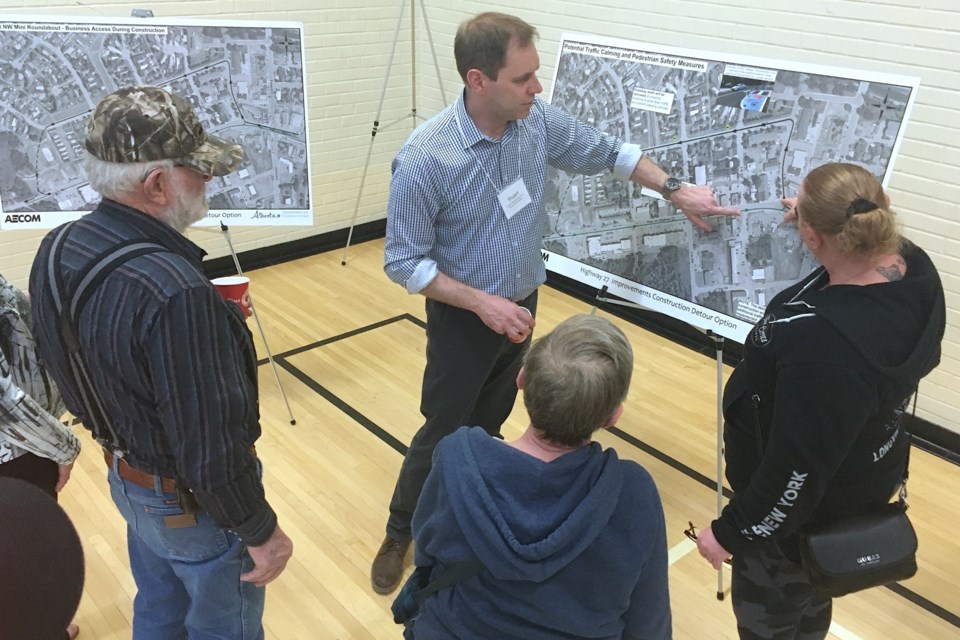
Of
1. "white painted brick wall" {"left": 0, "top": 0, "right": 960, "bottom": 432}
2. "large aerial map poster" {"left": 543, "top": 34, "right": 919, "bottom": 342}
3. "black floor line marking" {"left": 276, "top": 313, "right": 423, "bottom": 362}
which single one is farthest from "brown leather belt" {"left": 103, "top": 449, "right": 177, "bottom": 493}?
"white painted brick wall" {"left": 0, "top": 0, "right": 960, "bottom": 432}

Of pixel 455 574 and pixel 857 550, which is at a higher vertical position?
pixel 455 574

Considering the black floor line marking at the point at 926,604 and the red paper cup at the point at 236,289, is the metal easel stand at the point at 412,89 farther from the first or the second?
the black floor line marking at the point at 926,604

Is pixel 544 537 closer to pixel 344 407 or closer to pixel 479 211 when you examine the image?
pixel 479 211

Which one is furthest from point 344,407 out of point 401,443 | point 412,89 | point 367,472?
point 412,89

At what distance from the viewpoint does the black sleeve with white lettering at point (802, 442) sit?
1.41 meters

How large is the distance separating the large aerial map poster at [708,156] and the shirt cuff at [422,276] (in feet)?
2.68

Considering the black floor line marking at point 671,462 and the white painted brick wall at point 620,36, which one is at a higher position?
the white painted brick wall at point 620,36

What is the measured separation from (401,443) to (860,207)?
232 centimetres

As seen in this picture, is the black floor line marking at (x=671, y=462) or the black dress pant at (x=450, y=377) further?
the black floor line marking at (x=671, y=462)

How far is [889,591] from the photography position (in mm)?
2594

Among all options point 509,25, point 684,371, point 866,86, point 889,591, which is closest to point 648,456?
point 684,371

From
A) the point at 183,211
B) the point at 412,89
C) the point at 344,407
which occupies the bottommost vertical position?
the point at 344,407

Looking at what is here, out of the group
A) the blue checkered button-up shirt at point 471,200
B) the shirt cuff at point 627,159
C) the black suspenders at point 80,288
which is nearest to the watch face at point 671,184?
the shirt cuff at point 627,159

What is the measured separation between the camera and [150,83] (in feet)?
10.1
